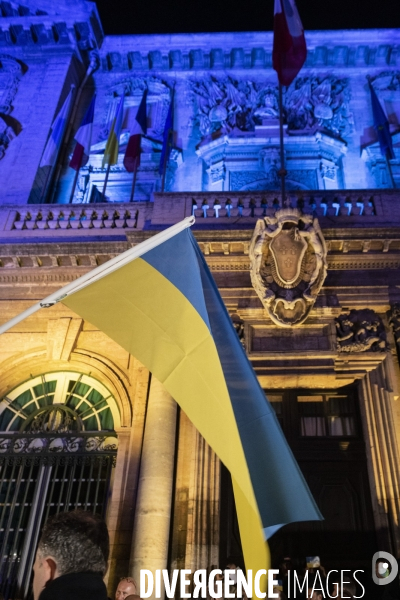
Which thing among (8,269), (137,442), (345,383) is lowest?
(137,442)

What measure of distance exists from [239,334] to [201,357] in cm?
509

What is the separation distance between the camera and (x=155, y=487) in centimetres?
745

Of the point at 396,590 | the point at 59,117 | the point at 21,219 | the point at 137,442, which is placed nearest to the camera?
the point at 396,590

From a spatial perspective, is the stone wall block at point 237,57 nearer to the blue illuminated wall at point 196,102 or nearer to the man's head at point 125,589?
the blue illuminated wall at point 196,102

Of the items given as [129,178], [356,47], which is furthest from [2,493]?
[356,47]

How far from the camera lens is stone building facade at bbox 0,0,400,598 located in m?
7.58

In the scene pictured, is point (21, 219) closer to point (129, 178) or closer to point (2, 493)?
point (129, 178)

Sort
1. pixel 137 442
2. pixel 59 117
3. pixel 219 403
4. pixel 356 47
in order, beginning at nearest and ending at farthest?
pixel 219 403
pixel 137 442
pixel 59 117
pixel 356 47

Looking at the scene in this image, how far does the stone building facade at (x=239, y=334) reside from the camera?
7.58 m

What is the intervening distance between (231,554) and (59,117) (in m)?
11.4

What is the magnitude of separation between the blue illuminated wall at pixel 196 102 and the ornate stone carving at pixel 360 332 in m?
5.47

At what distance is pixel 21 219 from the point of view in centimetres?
1133

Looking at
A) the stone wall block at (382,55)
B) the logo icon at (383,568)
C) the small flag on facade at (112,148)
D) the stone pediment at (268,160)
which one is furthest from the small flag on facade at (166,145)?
the logo icon at (383,568)

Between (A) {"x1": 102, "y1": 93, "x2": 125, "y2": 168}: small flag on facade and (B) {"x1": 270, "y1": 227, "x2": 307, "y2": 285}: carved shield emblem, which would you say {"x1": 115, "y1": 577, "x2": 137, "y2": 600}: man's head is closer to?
(B) {"x1": 270, "y1": 227, "x2": 307, "y2": 285}: carved shield emblem
